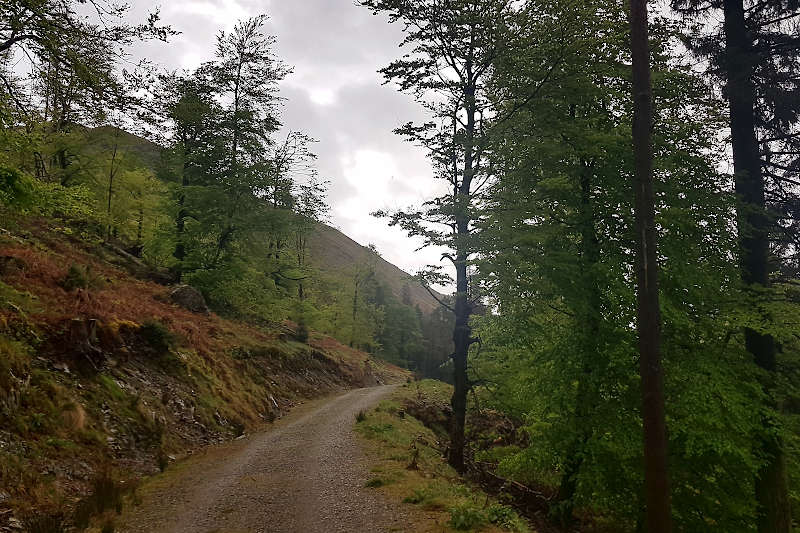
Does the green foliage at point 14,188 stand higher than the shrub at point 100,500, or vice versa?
the green foliage at point 14,188

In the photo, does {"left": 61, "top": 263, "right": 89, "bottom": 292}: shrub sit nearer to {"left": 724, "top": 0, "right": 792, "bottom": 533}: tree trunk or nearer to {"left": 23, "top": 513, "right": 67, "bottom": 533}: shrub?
{"left": 23, "top": 513, "right": 67, "bottom": 533}: shrub

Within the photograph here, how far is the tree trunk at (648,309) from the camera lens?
6.26 meters

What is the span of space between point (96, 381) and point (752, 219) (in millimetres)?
16852

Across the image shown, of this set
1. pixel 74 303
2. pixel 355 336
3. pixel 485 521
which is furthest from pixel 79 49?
pixel 355 336

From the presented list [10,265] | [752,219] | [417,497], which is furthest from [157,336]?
[752,219]

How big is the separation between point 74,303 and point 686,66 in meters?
18.3

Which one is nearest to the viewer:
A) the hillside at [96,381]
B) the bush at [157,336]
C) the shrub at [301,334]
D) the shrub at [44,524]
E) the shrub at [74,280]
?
the shrub at [44,524]

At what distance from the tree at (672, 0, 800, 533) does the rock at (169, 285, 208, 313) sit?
21760mm

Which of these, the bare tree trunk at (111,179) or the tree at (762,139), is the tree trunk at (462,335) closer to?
the tree at (762,139)

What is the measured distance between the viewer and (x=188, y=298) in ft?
70.8

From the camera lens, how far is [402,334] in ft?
242

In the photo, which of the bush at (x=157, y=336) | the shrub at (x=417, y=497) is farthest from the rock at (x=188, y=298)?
the shrub at (x=417, y=497)

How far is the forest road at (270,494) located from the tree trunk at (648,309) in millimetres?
3759

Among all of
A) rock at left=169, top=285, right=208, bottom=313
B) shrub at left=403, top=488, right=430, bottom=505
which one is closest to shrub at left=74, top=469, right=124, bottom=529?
shrub at left=403, top=488, right=430, bottom=505
